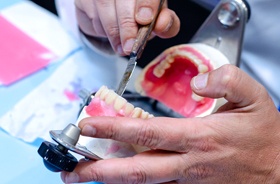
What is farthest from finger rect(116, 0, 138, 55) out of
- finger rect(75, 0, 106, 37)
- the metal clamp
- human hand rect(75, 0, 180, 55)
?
the metal clamp

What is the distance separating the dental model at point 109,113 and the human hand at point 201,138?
1.3 inches

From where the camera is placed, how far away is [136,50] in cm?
69

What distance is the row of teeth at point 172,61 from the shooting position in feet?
2.63

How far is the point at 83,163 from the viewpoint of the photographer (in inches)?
21.9

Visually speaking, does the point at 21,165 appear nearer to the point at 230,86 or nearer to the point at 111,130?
the point at 111,130

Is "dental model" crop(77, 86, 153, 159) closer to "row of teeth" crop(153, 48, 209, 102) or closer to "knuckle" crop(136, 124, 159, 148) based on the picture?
"knuckle" crop(136, 124, 159, 148)

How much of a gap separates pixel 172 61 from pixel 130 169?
0.34 m

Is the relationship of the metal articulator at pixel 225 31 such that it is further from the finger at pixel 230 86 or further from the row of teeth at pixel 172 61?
the finger at pixel 230 86

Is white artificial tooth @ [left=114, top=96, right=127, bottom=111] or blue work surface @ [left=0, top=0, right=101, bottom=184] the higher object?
white artificial tooth @ [left=114, top=96, right=127, bottom=111]

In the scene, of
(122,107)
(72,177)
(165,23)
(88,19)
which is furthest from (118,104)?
(88,19)

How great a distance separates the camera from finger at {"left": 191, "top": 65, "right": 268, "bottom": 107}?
55 centimetres

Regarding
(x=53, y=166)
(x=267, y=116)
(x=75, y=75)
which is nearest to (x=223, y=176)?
(x=267, y=116)

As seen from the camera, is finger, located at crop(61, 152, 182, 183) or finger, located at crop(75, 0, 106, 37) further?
finger, located at crop(75, 0, 106, 37)

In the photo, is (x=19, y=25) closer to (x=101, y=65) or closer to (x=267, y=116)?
(x=101, y=65)
